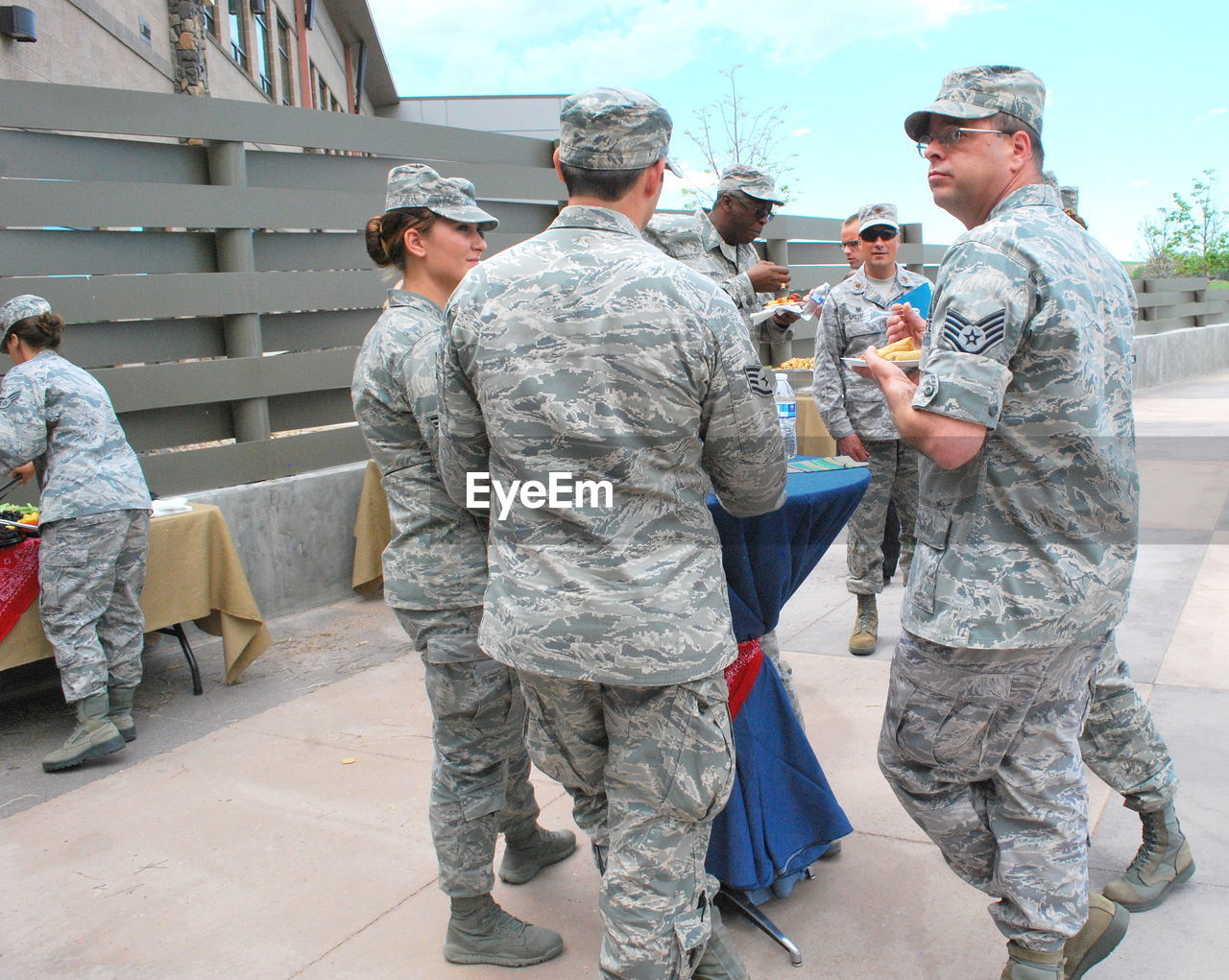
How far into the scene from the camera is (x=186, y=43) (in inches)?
488

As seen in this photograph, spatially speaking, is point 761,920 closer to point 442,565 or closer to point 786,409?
point 442,565

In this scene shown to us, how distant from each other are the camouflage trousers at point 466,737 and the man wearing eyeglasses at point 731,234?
177 centimetres

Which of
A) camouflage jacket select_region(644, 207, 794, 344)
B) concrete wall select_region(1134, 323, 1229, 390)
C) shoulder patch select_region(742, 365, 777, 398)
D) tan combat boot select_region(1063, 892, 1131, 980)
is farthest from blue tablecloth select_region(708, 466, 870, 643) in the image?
concrete wall select_region(1134, 323, 1229, 390)

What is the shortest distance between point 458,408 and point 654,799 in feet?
2.89

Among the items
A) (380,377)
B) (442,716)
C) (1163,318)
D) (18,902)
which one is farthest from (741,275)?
(1163,318)

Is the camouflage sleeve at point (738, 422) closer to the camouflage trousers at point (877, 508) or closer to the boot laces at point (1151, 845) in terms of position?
the boot laces at point (1151, 845)

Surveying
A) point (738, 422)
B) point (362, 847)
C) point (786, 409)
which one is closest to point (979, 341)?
point (738, 422)

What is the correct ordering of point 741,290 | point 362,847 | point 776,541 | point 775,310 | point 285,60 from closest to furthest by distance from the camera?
point 776,541
point 362,847
point 741,290
point 775,310
point 285,60

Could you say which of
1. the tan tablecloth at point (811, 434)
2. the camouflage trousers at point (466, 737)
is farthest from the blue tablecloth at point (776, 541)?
the tan tablecloth at point (811, 434)

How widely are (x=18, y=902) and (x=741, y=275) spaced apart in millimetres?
3133

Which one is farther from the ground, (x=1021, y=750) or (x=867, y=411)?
(x=867, y=411)

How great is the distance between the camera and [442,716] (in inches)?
106

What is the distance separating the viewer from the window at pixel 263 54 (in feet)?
55.3

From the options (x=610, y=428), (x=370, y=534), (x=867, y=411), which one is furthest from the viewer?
(x=370, y=534)
